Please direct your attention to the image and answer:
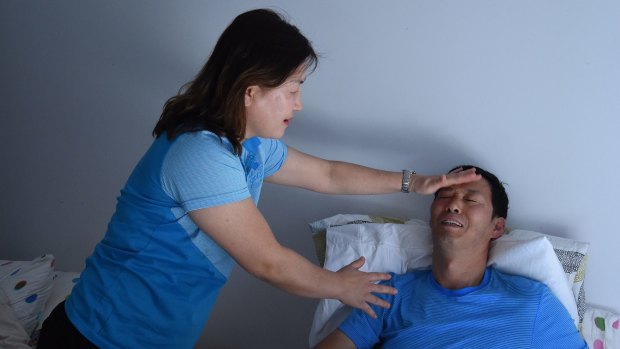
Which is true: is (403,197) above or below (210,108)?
below

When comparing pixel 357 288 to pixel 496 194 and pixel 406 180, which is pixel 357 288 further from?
pixel 496 194

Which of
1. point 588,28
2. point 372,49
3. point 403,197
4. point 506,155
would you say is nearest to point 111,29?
point 372,49

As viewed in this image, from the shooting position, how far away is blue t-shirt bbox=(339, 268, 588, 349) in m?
1.40

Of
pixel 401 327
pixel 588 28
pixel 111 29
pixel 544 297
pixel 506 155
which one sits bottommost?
pixel 401 327

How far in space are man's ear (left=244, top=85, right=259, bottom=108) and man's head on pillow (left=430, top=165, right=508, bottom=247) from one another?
2.35ft

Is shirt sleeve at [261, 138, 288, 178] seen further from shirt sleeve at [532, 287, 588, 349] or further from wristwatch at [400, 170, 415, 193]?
shirt sleeve at [532, 287, 588, 349]

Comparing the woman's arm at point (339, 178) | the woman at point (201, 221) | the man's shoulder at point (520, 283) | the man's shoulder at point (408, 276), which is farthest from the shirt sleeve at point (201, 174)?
the man's shoulder at point (520, 283)

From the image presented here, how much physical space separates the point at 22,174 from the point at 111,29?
2.56 feet

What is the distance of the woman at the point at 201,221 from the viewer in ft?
3.36

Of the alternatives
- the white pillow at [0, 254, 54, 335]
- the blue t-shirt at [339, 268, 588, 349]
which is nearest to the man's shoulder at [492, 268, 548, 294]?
the blue t-shirt at [339, 268, 588, 349]

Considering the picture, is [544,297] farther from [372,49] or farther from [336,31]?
[336,31]

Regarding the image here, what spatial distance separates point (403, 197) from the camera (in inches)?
70.5

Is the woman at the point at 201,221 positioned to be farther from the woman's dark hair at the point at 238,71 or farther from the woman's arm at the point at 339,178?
the woman's arm at the point at 339,178

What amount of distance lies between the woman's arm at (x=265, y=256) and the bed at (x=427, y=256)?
48 cm
